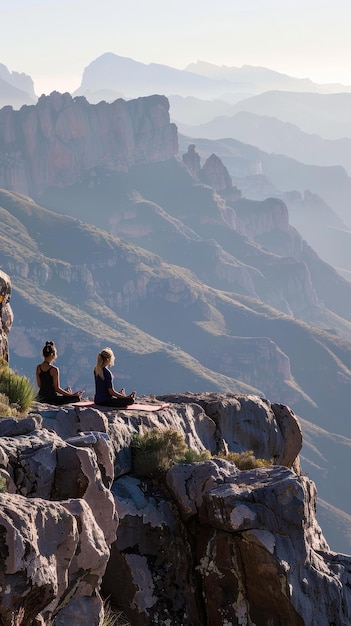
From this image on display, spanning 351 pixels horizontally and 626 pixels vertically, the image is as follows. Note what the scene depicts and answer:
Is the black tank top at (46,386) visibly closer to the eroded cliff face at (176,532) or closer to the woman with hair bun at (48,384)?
the woman with hair bun at (48,384)

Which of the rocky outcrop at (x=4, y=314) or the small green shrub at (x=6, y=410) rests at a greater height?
the rocky outcrop at (x=4, y=314)

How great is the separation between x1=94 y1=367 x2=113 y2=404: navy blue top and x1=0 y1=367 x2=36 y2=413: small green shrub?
1.73 meters

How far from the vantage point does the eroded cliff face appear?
1265 cm

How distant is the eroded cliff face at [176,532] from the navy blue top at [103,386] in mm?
893

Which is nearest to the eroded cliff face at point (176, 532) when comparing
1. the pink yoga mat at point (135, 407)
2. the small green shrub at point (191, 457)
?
the small green shrub at point (191, 457)

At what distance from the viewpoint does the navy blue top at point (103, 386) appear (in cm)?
2021

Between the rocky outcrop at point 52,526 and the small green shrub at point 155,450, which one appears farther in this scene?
the small green shrub at point 155,450

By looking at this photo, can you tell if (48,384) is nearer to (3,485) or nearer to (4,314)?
(4,314)

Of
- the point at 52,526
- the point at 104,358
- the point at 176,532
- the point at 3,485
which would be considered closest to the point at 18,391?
the point at 104,358

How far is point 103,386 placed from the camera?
2034 cm

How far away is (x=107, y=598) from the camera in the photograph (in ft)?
48.7

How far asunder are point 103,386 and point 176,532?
4.65 meters

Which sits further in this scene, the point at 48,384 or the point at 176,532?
the point at 48,384

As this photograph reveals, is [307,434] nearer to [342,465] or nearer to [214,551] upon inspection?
[342,465]
